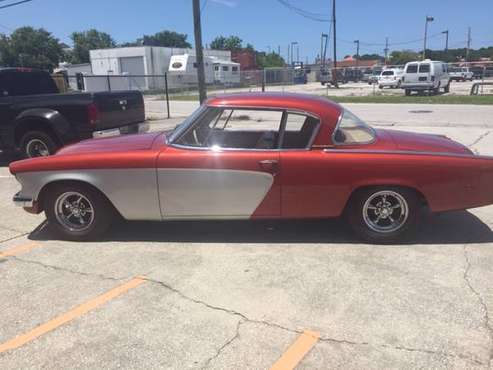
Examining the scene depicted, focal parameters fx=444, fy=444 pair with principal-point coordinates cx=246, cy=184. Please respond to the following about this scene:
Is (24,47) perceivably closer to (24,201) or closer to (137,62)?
(137,62)

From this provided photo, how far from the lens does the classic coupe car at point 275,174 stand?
4.25 metres

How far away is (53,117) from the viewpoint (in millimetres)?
8000

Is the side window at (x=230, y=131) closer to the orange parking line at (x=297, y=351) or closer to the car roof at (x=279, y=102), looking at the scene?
the car roof at (x=279, y=102)

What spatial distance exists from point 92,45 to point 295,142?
11755cm

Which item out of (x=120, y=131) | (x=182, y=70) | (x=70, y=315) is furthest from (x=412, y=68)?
(x=182, y=70)

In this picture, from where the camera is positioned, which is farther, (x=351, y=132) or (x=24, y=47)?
(x=24, y=47)

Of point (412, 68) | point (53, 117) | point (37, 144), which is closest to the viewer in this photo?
point (53, 117)

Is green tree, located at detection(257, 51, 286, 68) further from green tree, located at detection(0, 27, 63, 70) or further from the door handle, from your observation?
the door handle

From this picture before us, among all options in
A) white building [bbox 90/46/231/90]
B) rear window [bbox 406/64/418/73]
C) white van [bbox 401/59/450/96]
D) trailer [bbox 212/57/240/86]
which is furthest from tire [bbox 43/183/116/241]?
trailer [bbox 212/57/240/86]

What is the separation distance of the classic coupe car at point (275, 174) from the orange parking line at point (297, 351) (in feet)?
5.17

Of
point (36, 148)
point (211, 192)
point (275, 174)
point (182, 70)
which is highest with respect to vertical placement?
point (182, 70)

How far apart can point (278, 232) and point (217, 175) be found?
3.46 ft

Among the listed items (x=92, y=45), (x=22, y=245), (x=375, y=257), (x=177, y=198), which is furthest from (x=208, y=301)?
(x=92, y=45)

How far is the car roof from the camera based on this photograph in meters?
4.40
